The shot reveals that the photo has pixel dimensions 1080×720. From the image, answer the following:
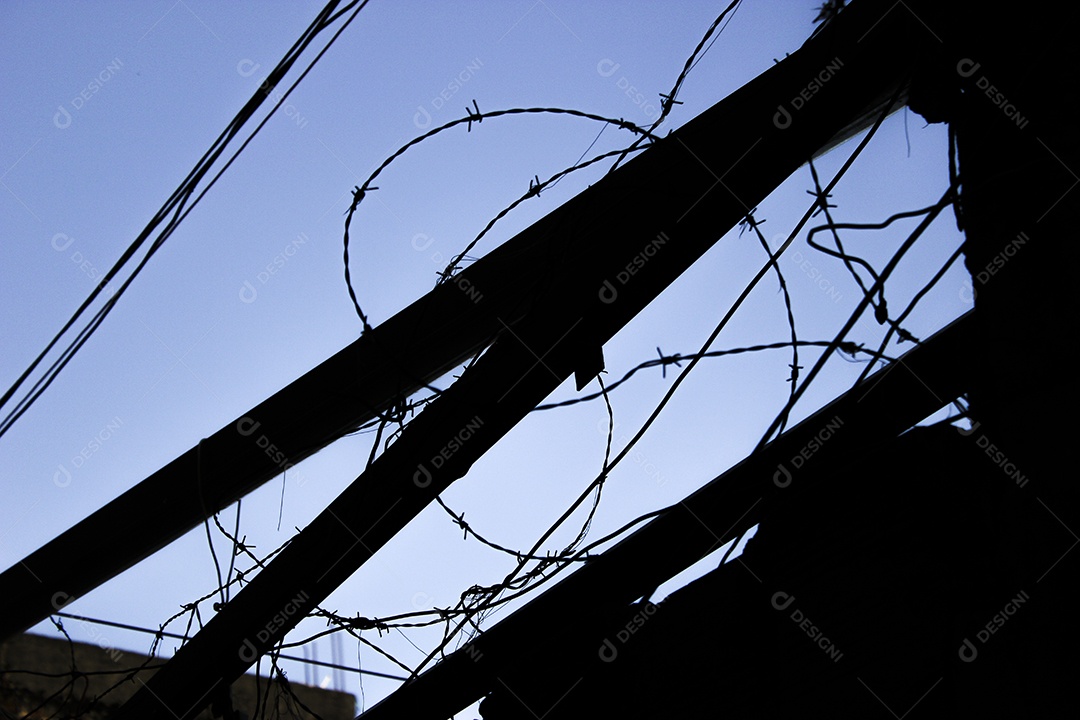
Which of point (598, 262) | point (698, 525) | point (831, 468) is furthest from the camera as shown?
point (698, 525)

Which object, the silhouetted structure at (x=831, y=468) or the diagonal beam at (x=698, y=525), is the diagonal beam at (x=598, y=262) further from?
the diagonal beam at (x=698, y=525)

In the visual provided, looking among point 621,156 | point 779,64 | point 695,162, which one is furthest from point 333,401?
point 779,64

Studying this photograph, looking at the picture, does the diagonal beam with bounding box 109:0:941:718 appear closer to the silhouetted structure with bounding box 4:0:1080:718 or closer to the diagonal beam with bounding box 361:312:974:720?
the silhouetted structure with bounding box 4:0:1080:718

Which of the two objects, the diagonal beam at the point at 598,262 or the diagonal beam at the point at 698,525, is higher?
the diagonal beam at the point at 598,262

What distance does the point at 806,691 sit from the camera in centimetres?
162

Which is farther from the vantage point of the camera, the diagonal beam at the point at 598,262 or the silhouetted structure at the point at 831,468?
the diagonal beam at the point at 598,262

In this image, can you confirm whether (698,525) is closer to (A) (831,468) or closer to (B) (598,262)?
(A) (831,468)

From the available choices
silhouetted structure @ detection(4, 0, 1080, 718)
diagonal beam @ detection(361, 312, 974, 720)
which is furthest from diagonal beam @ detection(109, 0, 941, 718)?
diagonal beam @ detection(361, 312, 974, 720)

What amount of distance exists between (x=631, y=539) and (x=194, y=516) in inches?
55.6

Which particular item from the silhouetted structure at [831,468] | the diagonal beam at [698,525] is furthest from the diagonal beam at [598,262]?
the diagonal beam at [698,525]

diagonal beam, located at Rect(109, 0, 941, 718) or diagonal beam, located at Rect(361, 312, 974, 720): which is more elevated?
diagonal beam, located at Rect(109, 0, 941, 718)

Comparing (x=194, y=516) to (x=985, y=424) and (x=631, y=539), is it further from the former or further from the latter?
(x=985, y=424)

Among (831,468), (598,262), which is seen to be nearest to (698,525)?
(831,468)

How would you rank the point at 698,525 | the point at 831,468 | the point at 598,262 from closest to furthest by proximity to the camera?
the point at 831,468
the point at 598,262
the point at 698,525
